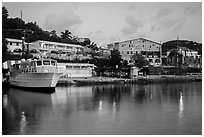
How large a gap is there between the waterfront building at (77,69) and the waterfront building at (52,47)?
6.30m

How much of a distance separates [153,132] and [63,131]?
2391 millimetres

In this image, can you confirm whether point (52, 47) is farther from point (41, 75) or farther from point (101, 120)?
A: point (101, 120)

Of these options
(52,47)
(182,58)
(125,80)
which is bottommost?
(125,80)

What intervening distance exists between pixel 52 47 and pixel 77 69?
845 centimetres

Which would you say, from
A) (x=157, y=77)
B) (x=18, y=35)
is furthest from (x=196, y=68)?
(x=18, y=35)

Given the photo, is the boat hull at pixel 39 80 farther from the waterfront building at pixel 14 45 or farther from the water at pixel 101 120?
the waterfront building at pixel 14 45

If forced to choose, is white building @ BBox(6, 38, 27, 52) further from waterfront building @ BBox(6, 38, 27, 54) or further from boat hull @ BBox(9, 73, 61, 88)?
boat hull @ BBox(9, 73, 61, 88)

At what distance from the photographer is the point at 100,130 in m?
7.75

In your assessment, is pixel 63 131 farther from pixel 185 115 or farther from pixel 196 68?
pixel 196 68

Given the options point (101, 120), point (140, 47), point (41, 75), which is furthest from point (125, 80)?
point (101, 120)

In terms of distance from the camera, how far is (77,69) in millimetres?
30391

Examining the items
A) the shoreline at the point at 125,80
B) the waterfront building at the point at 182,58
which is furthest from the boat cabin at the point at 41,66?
the waterfront building at the point at 182,58

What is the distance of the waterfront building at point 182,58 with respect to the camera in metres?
42.3

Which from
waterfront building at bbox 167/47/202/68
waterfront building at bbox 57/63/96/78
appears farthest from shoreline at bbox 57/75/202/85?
waterfront building at bbox 167/47/202/68
